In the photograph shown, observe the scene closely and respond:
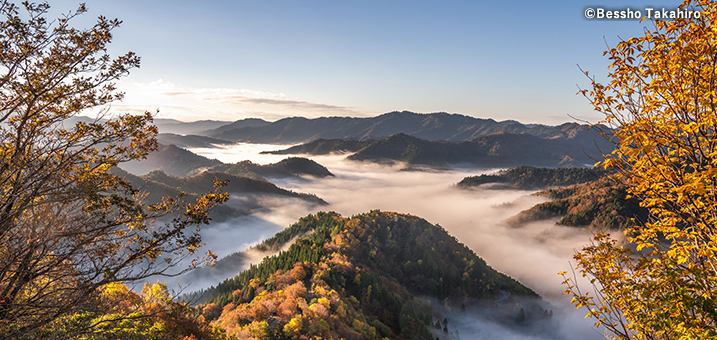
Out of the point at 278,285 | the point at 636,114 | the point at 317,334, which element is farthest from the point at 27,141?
the point at 278,285

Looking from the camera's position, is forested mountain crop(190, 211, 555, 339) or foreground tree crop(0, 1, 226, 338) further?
forested mountain crop(190, 211, 555, 339)

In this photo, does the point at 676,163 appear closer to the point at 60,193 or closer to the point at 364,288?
the point at 60,193

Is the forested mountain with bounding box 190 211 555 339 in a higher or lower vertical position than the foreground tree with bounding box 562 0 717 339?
lower

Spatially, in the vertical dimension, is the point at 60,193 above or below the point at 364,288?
above

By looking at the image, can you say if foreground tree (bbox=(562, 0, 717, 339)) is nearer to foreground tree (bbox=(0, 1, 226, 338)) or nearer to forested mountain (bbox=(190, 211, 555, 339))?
foreground tree (bbox=(0, 1, 226, 338))

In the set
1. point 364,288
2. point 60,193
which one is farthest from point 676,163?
point 364,288

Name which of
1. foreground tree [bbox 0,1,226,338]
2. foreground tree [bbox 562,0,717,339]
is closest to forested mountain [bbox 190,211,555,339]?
foreground tree [bbox 0,1,226,338]

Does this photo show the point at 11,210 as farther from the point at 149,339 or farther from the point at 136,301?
the point at 136,301

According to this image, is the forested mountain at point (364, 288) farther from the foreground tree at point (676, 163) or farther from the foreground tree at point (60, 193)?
the foreground tree at point (676, 163)

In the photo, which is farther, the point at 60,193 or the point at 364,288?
the point at 364,288
